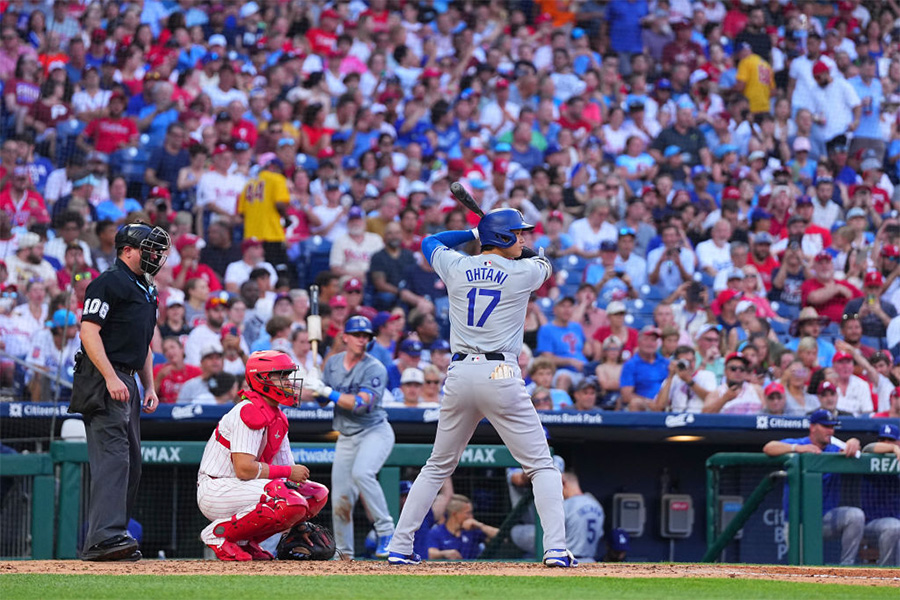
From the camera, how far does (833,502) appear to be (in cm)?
952

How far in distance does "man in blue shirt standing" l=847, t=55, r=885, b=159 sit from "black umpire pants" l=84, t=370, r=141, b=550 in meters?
12.2

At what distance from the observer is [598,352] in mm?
12273

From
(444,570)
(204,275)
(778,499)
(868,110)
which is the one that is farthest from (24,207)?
(868,110)

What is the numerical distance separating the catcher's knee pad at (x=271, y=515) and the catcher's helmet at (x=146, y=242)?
4.27ft

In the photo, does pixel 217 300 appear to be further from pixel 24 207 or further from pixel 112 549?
pixel 112 549

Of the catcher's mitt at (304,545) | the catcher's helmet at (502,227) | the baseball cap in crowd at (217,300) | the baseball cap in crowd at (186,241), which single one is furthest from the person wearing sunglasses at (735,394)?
the baseball cap in crowd at (186,241)

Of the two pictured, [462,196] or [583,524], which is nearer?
[462,196]

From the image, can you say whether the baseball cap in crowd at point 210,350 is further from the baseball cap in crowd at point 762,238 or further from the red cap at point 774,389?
the baseball cap in crowd at point 762,238

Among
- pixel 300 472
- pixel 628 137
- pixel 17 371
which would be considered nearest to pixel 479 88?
pixel 628 137

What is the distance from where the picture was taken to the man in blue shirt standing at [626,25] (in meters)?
18.3

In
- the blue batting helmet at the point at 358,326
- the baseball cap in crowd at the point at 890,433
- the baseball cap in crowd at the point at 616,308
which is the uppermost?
the baseball cap in crowd at the point at 616,308

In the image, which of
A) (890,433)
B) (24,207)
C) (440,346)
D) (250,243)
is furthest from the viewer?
(24,207)

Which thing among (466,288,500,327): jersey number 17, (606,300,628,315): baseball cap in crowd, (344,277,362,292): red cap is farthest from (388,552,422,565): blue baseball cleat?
(606,300,628,315): baseball cap in crowd

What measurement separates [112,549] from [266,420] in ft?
3.30
